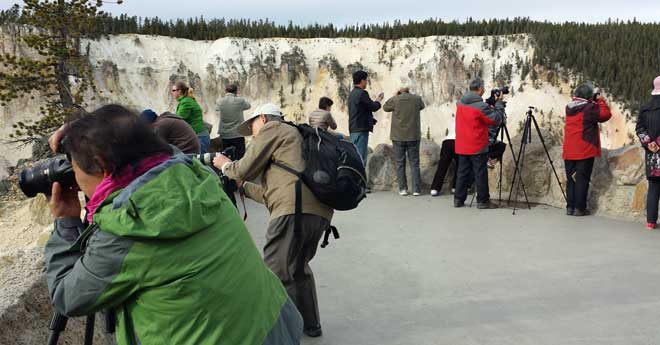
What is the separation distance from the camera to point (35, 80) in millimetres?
12867

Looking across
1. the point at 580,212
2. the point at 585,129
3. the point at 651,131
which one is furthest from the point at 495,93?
the point at 651,131

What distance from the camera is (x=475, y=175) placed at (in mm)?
8547

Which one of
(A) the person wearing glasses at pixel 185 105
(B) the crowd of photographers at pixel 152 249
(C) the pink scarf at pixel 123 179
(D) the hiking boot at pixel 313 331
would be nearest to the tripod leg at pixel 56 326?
(B) the crowd of photographers at pixel 152 249

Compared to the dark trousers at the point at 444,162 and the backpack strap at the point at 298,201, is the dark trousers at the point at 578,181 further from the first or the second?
the backpack strap at the point at 298,201

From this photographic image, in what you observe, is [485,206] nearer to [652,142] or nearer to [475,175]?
[475,175]

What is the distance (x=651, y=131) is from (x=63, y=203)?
6.57 meters

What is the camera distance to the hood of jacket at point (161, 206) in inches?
67.1

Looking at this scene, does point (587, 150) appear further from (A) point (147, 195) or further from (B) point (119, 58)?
(B) point (119, 58)

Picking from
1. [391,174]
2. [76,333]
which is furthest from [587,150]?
[76,333]

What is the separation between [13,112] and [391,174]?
13.8 m

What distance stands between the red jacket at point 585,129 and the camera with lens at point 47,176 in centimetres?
684

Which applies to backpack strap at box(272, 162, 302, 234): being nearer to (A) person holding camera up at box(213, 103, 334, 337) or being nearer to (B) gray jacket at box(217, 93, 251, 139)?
(A) person holding camera up at box(213, 103, 334, 337)

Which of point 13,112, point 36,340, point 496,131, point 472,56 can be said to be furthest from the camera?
point 472,56

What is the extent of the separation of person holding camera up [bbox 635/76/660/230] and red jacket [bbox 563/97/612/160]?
0.72m
